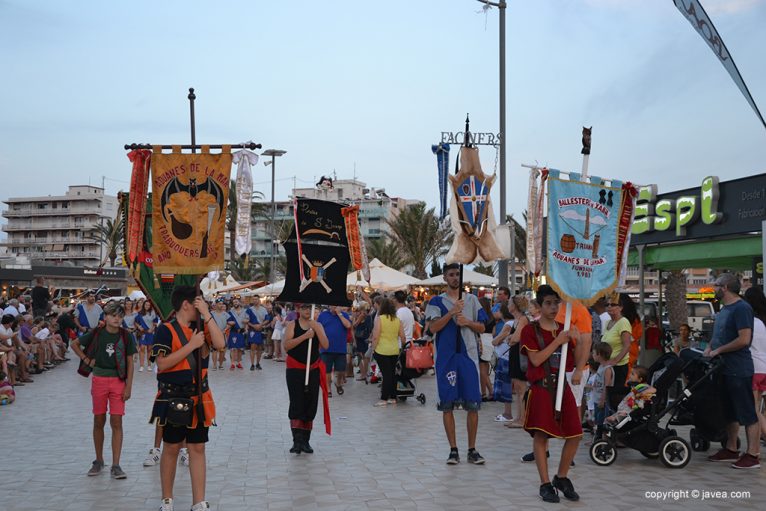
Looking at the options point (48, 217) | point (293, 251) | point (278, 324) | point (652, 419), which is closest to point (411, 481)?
point (652, 419)

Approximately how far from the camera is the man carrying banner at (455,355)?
8555 mm

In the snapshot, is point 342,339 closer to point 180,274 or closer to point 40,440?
point 40,440

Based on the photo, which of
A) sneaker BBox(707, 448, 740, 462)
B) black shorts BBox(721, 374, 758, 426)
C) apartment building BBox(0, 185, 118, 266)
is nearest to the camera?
black shorts BBox(721, 374, 758, 426)

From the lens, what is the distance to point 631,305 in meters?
10.7

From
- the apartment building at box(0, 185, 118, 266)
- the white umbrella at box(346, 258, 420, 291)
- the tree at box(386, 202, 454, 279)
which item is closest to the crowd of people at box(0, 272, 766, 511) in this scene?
the white umbrella at box(346, 258, 420, 291)

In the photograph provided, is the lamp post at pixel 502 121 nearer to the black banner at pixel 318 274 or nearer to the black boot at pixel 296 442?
the black banner at pixel 318 274

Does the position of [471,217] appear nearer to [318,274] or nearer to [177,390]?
[318,274]

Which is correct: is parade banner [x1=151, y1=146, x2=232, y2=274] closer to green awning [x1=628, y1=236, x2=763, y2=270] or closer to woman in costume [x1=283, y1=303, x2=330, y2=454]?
woman in costume [x1=283, y1=303, x2=330, y2=454]

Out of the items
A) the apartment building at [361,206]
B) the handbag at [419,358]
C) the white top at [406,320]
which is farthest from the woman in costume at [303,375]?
the apartment building at [361,206]

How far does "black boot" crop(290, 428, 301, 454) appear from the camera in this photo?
9.47 m

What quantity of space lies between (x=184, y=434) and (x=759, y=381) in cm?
638

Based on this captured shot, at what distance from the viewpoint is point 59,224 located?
4909 inches

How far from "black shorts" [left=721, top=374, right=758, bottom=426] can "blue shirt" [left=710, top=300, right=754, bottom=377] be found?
73 millimetres

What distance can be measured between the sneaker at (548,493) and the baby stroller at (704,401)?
103 inches
